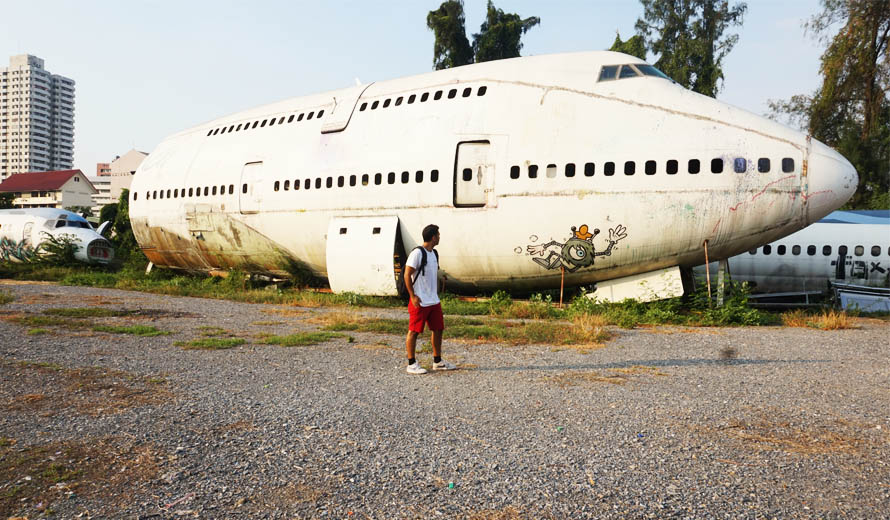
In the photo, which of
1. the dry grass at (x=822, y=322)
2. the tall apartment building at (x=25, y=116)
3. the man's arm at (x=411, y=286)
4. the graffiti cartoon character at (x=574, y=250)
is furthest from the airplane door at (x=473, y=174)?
the tall apartment building at (x=25, y=116)

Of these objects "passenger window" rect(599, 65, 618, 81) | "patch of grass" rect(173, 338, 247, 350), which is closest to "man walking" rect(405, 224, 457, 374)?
"patch of grass" rect(173, 338, 247, 350)

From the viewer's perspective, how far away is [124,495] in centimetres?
389

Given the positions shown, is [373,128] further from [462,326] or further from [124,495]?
[124,495]

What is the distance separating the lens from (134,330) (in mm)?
10750

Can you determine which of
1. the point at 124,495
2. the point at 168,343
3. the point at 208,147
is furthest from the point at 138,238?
the point at 124,495

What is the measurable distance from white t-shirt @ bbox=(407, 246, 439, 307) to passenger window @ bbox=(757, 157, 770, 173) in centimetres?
887

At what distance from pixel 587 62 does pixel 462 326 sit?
318 inches

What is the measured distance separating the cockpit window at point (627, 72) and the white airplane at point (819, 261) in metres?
8.21

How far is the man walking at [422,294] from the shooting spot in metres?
7.59

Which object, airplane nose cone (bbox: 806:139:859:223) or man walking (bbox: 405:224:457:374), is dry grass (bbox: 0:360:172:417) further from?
airplane nose cone (bbox: 806:139:859:223)

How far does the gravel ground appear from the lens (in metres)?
3.90

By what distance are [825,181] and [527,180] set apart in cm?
647

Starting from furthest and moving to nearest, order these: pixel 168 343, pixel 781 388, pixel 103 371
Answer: pixel 168 343
pixel 103 371
pixel 781 388

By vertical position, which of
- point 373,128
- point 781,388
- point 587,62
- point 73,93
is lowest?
point 781,388
